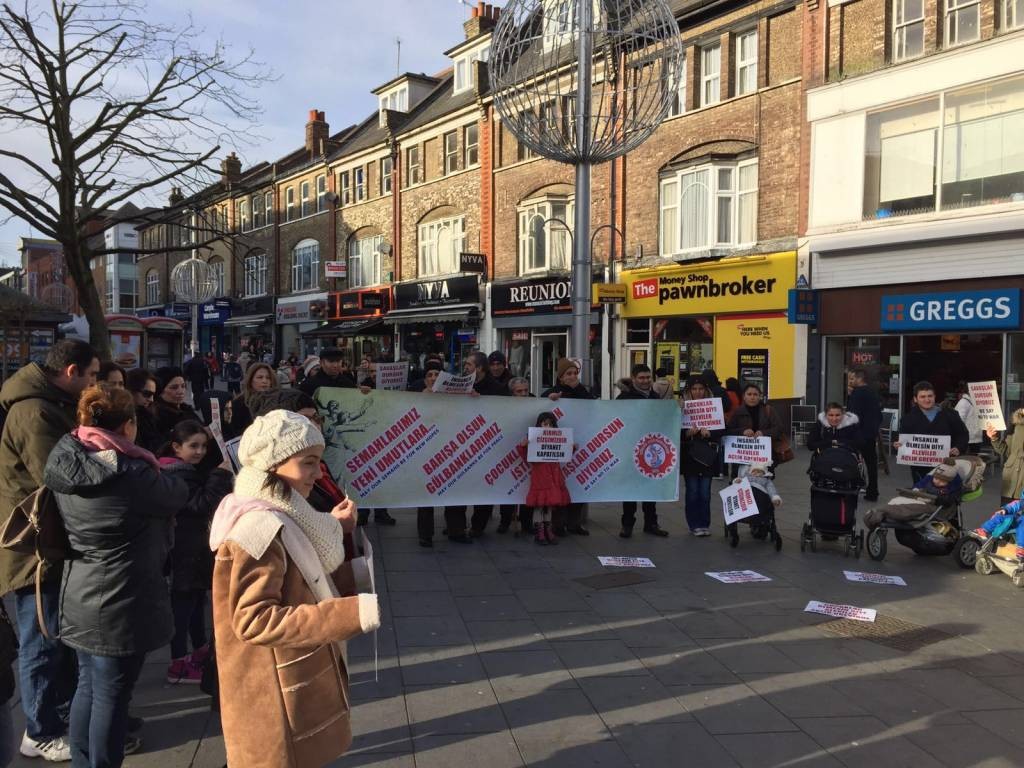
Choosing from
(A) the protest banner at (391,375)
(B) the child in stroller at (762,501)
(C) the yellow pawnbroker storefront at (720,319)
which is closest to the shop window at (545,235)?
(C) the yellow pawnbroker storefront at (720,319)

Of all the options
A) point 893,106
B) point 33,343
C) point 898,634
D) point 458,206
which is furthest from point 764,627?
point 458,206

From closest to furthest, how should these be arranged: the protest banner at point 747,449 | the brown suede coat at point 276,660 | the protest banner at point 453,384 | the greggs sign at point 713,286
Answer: the brown suede coat at point 276,660, the protest banner at point 747,449, the protest banner at point 453,384, the greggs sign at point 713,286

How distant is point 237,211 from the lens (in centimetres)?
4316

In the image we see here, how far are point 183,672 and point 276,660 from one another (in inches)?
104

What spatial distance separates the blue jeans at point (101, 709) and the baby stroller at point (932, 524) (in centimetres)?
659

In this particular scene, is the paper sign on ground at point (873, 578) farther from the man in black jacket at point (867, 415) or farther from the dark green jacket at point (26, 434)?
the dark green jacket at point (26, 434)

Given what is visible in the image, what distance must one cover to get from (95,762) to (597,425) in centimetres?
611

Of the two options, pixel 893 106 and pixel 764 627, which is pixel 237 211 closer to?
pixel 893 106

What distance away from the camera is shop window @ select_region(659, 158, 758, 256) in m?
18.6

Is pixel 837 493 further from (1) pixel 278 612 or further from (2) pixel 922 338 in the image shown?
(2) pixel 922 338

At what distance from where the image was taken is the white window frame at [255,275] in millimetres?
41000

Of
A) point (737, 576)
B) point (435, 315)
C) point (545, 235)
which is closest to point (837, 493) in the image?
point (737, 576)

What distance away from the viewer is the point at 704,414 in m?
8.46

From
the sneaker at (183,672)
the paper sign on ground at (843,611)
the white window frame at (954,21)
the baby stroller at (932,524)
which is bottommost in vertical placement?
the paper sign on ground at (843,611)
